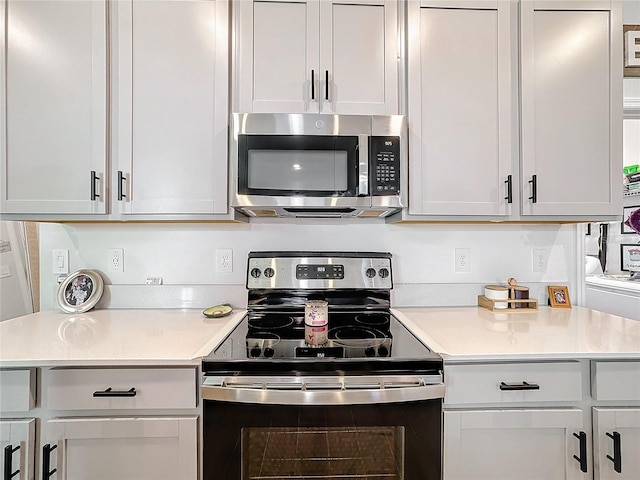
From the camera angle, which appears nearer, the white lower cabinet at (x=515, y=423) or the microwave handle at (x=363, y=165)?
the white lower cabinet at (x=515, y=423)

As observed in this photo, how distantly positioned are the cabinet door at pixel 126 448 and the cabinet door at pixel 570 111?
5.26 feet

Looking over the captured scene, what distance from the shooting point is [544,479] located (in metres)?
1.10

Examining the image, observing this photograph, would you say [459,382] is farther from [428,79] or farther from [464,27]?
[464,27]

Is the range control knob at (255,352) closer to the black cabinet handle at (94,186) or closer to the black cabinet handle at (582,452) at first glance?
the black cabinet handle at (94,186)

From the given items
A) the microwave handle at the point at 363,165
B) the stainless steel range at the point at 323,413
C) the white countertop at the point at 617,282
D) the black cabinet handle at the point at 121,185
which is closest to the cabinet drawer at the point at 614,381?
the stainless steel range at the point at 323,413

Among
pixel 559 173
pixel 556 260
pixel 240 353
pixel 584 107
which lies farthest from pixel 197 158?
pixel 556 260

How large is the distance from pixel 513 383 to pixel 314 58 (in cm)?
144

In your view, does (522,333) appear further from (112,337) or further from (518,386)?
(112,337)

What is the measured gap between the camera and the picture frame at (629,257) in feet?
10.8

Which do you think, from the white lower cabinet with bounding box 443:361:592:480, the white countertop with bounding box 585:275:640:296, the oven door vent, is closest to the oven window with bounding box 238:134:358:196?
the oven door vent

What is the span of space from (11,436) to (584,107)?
2.46m

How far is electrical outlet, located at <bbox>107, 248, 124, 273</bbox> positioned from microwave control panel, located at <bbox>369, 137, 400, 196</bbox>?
4.30 feet

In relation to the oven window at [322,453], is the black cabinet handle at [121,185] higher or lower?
higher

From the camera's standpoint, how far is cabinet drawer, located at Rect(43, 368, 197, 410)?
1048 millimetres
